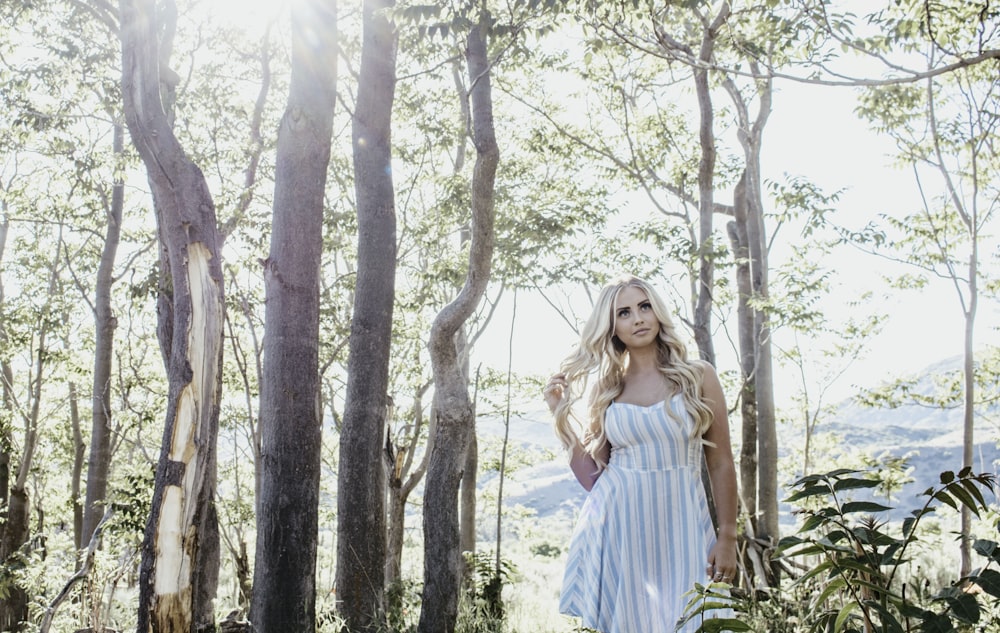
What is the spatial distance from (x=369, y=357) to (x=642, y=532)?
3.74m

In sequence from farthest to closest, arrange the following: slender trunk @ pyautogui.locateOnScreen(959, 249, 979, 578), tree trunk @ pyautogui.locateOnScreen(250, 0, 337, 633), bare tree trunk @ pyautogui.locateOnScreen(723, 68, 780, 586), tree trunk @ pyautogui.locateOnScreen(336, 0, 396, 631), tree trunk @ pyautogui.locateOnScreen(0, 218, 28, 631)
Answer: tree trunk @ pyautogui.locateOnScreen(0, 218, 28, 631) < bare tree trunk @ pyautogui.locateOnScreen(723, 68, 780, 586) < slender trunk @ pyautogui.locateOnScreen(959, 249, 979, 578) < tree trunk @ pyautogui.locateOnScreen(336, 0, 396, 631) < tree trunk @ pyautogui.locateOnScreen(250, 0, 337, 633)

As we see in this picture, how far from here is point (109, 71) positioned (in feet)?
36.9

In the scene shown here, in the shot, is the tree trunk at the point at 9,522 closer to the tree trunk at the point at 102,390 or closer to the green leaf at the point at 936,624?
the tree trunk at the point at 102,390

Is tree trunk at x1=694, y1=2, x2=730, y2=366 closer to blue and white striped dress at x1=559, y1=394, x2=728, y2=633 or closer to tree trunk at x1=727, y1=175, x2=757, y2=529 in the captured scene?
tree trunk at x1=727, y1=175, x2=757, y2=529

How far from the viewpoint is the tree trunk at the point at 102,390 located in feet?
36.3

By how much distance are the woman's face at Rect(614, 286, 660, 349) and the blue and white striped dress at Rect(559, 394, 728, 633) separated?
300 mm

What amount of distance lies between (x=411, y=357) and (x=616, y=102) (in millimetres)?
6015

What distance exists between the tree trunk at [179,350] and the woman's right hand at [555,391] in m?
1.78

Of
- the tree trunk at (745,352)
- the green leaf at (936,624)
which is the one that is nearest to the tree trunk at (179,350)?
the green leaf at (936,624)

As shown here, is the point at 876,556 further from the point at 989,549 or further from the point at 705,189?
the point at 705,189

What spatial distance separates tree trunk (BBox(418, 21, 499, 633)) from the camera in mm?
5680

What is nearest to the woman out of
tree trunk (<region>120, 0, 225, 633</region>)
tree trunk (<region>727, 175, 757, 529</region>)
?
tree trunk (<region>120, 0, 225, 633</region>)

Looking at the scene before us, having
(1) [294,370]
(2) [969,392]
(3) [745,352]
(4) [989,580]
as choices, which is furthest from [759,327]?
(4) [989,580]

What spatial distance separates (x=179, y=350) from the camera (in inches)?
154
